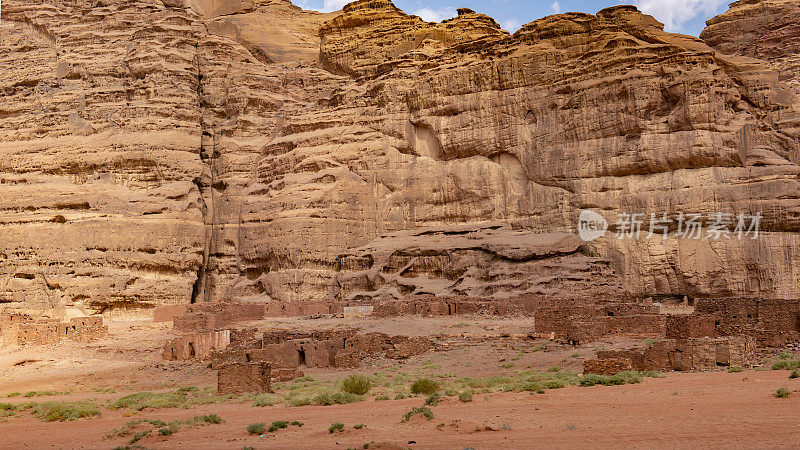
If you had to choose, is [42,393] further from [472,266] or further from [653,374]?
[472,266]

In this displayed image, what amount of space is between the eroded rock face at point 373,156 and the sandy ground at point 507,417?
2360 cm

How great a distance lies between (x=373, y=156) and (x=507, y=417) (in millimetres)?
46542

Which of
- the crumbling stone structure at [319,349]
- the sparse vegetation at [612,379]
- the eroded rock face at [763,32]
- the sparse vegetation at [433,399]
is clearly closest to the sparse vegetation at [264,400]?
the sparse vegetation at [433,399]

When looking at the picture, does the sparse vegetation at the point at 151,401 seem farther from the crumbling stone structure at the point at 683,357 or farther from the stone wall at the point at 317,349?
the crumbling stone structure at the point at 683,357

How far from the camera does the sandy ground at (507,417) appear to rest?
39.2ft

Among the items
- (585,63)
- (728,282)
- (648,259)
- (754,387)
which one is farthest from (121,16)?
(754,387)

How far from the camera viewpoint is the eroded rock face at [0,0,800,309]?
48.1m

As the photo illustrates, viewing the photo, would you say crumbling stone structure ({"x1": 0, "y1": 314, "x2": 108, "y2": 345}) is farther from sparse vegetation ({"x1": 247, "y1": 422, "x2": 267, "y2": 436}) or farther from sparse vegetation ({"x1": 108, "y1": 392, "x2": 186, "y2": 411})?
sparse vegetation ({"x1": 247, "y1": 422, "x2": 267, "y2": 436})

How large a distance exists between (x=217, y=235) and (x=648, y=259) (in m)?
32.6

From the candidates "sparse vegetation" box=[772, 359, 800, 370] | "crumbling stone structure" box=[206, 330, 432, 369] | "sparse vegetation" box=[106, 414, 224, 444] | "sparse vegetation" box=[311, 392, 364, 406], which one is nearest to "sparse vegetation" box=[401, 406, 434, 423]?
"sparse vegetation" box=[311, 392, 364, 406]

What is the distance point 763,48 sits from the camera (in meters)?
70.2

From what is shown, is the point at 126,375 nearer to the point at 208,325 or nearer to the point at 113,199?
the point at 208,325

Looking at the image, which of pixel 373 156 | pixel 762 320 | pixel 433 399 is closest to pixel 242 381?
pixel 433 399

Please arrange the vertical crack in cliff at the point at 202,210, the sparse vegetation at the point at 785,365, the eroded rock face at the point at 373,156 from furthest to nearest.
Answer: the vertical crack in cliff at the point at 202,210 < the eroded rock face at the point at 373,156 < the sparse vegetation at the point at 785,365
